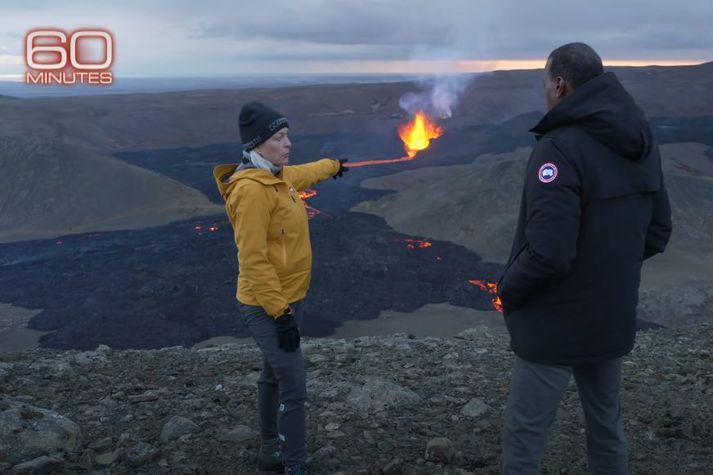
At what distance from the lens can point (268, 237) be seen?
128 inches

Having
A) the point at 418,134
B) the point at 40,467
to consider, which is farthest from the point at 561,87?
the point at 418,134

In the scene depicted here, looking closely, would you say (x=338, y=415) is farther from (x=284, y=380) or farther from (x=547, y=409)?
(x=547, y=409)

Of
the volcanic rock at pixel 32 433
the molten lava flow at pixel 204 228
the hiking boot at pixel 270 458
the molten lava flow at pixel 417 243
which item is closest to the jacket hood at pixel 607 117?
the hiking boot at pixel 270 458

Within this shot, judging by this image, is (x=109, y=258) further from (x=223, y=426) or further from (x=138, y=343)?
(x=223, y=426)

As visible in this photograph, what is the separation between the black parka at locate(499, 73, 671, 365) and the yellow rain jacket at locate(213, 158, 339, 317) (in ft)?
3.76

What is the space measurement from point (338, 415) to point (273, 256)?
67.3 inches

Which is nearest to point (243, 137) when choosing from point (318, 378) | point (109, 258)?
point (318, 378)

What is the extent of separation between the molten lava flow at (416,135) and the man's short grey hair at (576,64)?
43.7 metres

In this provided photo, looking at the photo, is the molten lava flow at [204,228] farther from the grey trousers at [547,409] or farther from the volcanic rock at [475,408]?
the grey trousers at [547,409]

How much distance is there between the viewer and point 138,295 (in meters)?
19.9

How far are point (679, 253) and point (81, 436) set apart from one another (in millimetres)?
23483

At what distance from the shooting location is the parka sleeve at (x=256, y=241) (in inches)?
123

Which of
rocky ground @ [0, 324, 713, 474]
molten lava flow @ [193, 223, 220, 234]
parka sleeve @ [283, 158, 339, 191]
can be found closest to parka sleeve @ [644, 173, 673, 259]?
rocky ground @ [0, 324, 713, 474]

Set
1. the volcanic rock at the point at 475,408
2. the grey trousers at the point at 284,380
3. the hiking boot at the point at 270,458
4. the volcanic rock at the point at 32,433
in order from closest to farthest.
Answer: the grey trousers at the point at 284,380 < the hiking boot at the point at 270,458 < the volcanic rock at the point at 32,433 < the volcanic rock at the point at 475,408
